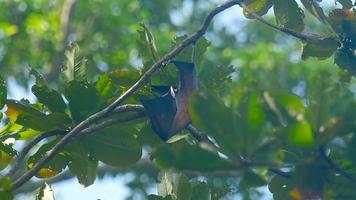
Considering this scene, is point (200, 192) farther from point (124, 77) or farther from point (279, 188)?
point (124, 77)

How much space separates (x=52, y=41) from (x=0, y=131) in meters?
5.90

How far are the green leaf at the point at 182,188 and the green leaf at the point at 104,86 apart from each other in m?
0.32

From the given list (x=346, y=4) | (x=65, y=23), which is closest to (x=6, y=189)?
(x=346, y=4)

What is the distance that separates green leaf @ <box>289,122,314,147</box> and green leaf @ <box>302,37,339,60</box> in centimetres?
79

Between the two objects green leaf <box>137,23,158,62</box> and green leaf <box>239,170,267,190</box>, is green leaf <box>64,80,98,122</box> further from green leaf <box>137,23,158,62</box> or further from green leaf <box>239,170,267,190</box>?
green leaf <box>239,170,267,190</box>

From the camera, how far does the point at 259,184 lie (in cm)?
155

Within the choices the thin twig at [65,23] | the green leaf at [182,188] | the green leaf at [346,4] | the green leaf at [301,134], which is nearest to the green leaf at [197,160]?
the green leaf at [301,134]

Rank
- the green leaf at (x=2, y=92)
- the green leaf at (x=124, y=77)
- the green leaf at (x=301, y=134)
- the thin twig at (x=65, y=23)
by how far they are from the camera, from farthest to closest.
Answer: the thin twig at (x=65, y=23) < the green leaf at (x=124, y=77) < the green leaf at (x=2, y=92) < the green leaf at (x=301, y=134)

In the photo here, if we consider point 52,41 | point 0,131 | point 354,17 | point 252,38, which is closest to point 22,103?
point 0,131

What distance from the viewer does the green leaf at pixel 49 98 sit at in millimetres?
2350

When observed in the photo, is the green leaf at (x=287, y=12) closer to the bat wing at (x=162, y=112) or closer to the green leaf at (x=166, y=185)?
the bat wing at (x=162, y=112)

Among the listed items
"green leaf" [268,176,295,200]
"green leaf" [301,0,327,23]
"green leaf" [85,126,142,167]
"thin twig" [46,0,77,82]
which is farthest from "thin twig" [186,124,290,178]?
"thin twig" [46,0,77,82]

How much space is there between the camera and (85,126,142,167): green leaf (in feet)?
7.69

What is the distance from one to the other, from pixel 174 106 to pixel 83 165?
40 centimetres
